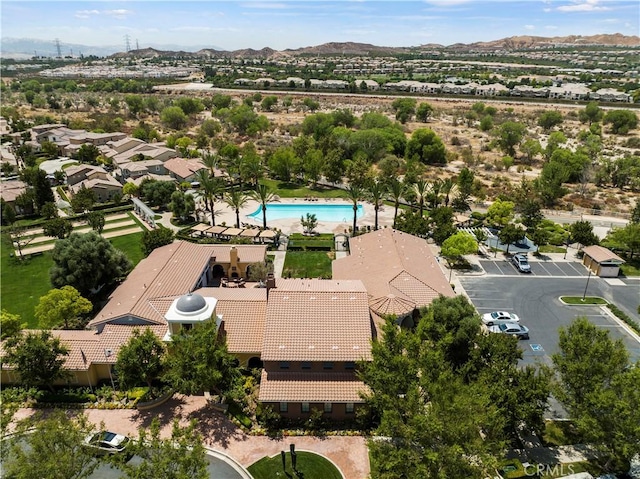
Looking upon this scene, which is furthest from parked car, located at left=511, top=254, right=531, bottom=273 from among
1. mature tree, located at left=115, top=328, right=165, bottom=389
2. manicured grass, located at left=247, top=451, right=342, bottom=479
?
mature tree, located at left=115, top=328, right=165, bottom=389

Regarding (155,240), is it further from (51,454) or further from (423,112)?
(423,112)

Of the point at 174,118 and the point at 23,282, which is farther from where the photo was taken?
the point at 174,118

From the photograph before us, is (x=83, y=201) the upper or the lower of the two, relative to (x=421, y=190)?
lower

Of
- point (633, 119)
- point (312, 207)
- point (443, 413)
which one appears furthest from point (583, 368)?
point (633, 119)

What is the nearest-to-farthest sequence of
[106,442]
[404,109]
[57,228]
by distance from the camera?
[106,442]
[57,228]
[404,109]

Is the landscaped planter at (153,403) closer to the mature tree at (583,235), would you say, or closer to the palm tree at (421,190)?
the palm tree at (421,190)

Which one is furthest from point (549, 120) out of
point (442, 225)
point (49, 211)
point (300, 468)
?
point (300, 468)

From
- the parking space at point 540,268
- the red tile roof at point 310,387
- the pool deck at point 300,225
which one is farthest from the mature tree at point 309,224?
the red tile roof at point 310,387
